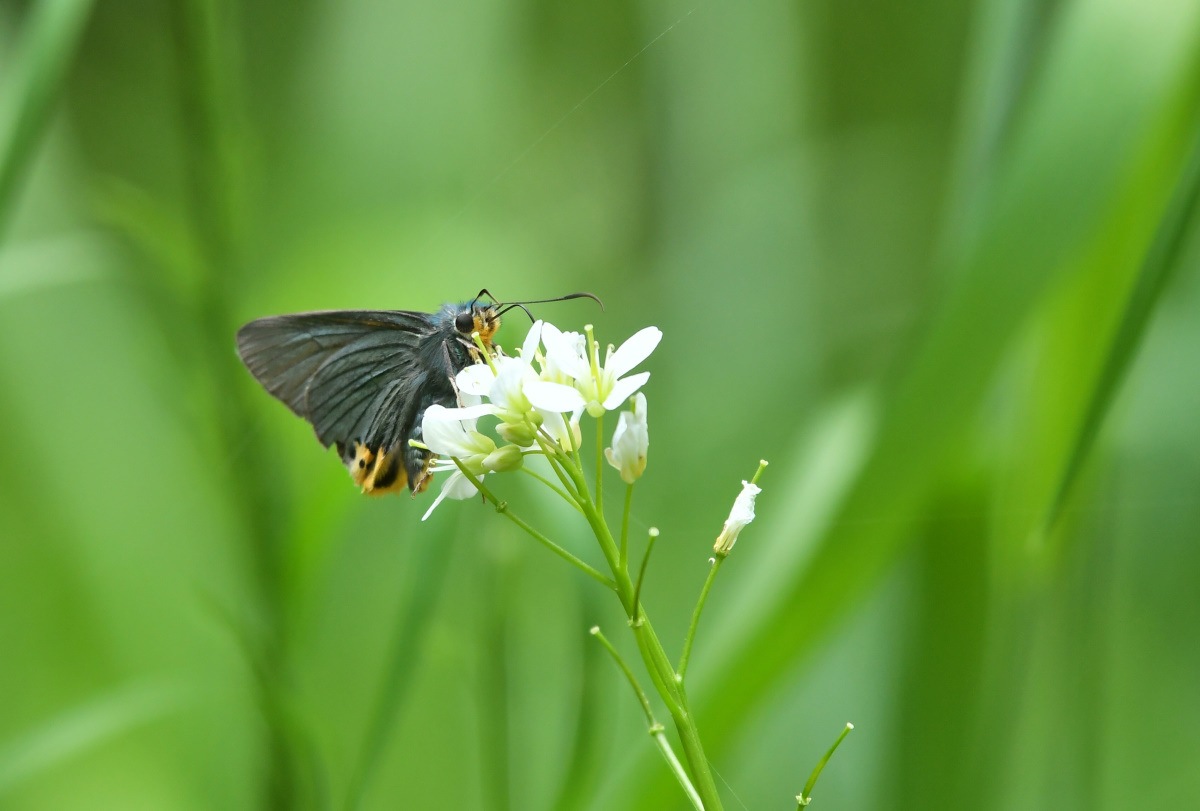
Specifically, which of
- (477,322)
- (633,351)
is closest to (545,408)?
(633,351)

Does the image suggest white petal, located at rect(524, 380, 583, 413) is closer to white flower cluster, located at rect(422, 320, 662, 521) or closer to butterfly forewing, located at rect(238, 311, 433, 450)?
white flower cluster, located at rect(422, 320, 662, 521)

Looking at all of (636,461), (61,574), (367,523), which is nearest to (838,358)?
(367,523)

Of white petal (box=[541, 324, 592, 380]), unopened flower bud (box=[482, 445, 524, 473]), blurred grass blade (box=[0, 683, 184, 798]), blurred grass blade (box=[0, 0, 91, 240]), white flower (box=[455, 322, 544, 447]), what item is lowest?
blurred grass blade (box=[0, 683, 184, 798])

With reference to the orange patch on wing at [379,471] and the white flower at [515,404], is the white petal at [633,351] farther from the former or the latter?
the orange patch on wing at [379,471]

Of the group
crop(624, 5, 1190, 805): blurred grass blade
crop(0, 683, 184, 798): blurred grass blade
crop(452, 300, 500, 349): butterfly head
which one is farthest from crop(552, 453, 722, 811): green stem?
crop(0, 683, 184, 798): blurred grass blade

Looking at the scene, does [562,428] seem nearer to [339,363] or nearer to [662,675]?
[662,675]

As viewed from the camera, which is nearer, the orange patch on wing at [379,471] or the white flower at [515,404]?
the white flower at [515,404]

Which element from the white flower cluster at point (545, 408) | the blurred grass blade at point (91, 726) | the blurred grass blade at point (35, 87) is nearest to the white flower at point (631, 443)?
the white flower cluster at point (545, 408)
